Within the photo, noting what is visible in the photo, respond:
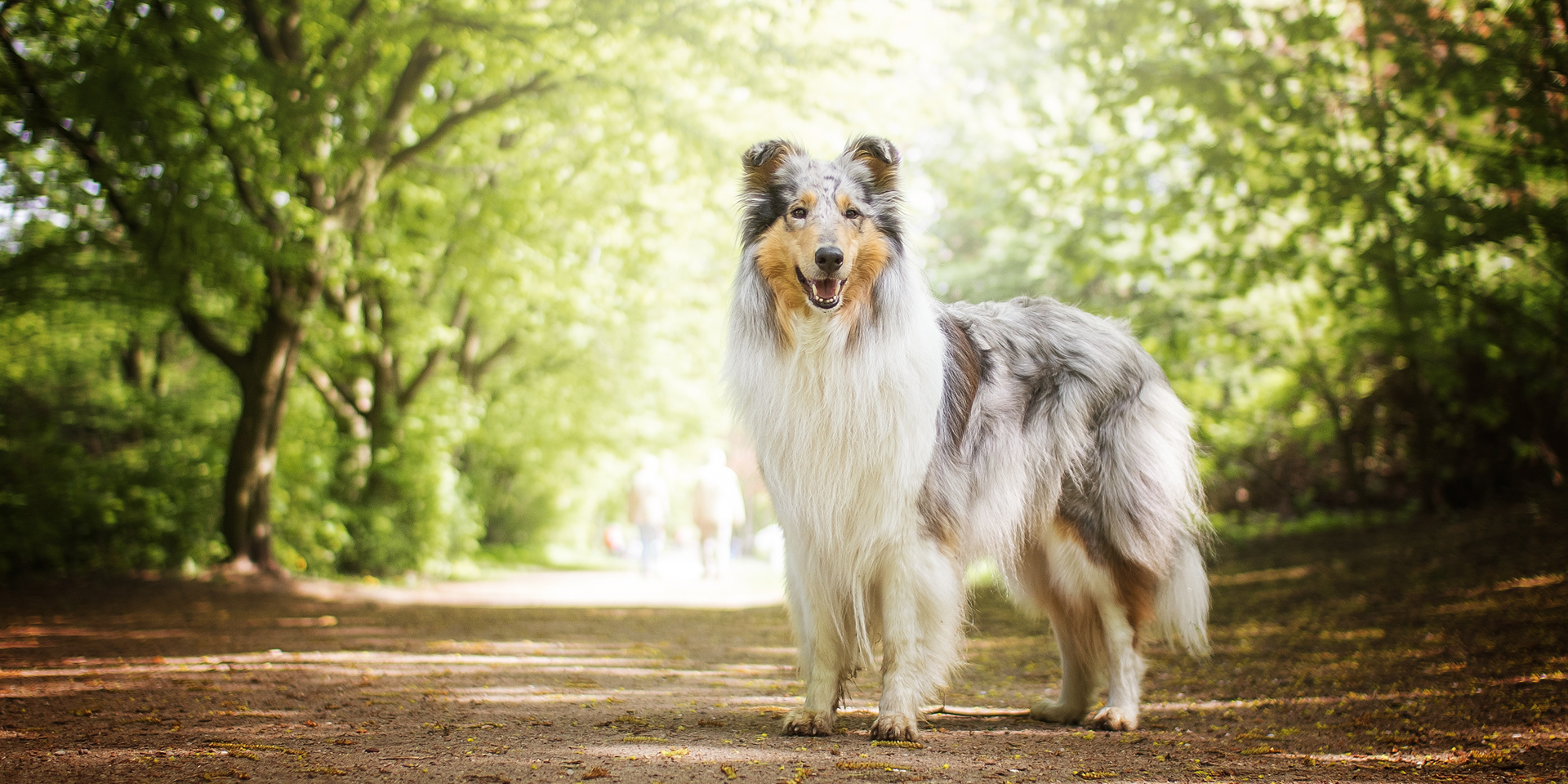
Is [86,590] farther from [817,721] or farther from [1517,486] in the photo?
[1517,486]

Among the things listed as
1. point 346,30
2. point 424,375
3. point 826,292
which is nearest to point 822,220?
point 826,292

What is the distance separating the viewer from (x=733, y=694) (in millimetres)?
5098

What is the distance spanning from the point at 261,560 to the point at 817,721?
857 cm

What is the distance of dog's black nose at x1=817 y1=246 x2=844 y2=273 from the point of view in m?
3.77

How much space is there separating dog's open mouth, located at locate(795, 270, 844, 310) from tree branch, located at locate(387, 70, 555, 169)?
7491mm

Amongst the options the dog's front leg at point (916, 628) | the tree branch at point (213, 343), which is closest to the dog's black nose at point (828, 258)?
the dog's front leg at point (916, 628)

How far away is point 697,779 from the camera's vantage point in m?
3.08

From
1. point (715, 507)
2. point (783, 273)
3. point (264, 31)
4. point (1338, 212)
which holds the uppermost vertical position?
point (264, 31)

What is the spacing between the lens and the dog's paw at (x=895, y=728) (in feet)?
12.1

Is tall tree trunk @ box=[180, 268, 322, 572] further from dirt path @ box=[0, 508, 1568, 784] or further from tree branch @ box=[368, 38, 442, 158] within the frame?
tree branch @ box=[368, 38, 442, 158]

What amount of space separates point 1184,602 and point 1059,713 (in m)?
0.76

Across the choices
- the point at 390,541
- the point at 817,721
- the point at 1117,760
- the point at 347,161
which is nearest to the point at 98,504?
the point at 390,541

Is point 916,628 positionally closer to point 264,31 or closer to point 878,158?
point 878,158

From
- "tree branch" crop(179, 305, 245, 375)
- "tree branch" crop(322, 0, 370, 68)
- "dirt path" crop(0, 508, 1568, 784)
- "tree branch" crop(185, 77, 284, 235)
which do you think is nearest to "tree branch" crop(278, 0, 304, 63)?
"tree branch" crop(322, 0, 370, 68)
